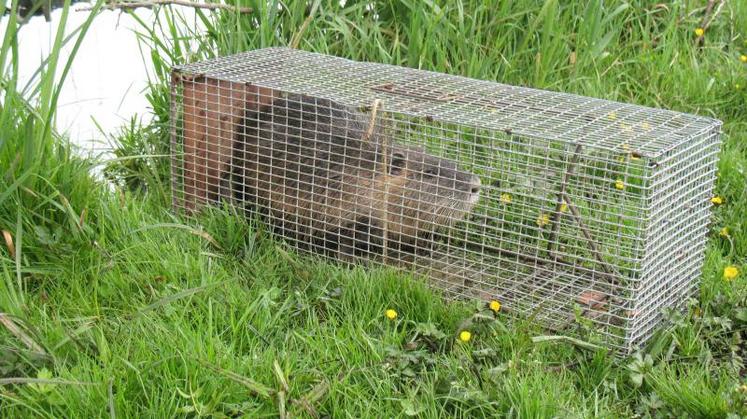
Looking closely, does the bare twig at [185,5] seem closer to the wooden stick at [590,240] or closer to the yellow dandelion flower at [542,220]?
the yellow dandelion flower at [542,220]

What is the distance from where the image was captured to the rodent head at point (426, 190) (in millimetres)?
3623

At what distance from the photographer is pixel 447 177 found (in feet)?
12.1

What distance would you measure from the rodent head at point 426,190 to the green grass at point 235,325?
38 cm

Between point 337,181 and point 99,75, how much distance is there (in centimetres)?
213

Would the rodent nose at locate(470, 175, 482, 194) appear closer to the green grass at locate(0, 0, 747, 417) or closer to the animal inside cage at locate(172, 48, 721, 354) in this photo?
the animal inside cage at locate(172, 48, 721, 354)

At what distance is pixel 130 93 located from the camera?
529cm

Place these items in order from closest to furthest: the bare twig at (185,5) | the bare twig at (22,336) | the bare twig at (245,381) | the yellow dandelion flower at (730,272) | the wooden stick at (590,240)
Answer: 1. the bare twig at (245,381)
2. the bare twig at (22,336)
3. the wooden stick at (590,240)
4. the yellow dandelion flower at (730,272)
5. the bare twig at (185,5)

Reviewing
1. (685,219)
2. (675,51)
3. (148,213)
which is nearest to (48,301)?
(148,213)

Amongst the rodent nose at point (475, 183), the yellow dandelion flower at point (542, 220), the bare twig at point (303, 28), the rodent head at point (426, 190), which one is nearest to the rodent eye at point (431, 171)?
the rodent head at point (426, 190)

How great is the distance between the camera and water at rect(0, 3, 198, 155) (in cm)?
484

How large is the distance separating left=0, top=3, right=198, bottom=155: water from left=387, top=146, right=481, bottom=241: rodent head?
1.43m

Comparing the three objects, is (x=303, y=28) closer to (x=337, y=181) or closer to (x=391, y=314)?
(x=337, y=181)

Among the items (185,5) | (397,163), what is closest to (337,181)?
(397,163)

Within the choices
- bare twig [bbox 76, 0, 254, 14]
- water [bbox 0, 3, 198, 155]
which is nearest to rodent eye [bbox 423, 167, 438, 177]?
bare twig [bbox 76, 0, 254, 14]
